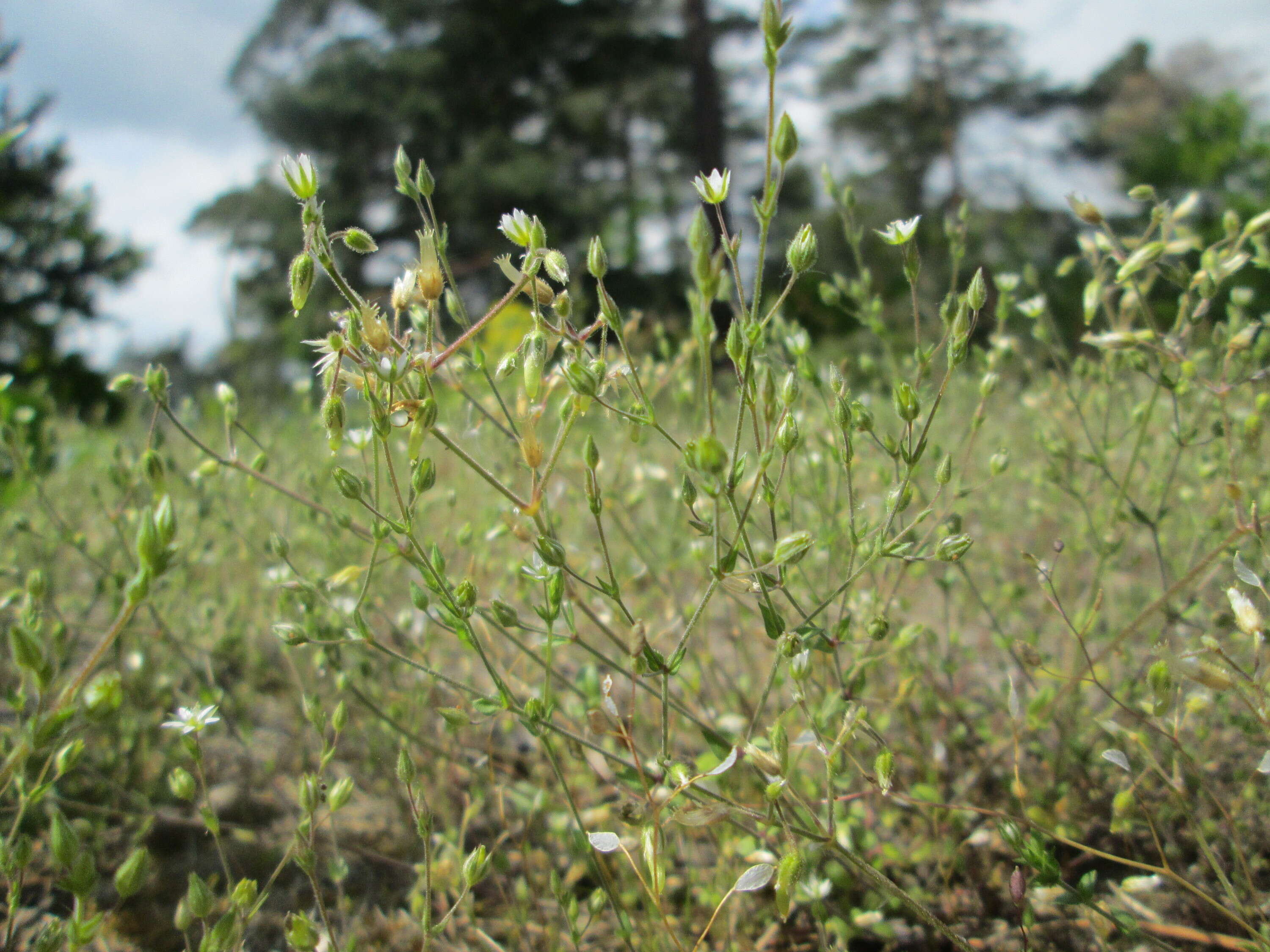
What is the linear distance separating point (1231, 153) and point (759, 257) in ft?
70.4

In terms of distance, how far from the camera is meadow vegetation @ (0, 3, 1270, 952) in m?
0.71

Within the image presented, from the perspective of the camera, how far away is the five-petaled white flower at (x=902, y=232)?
74cm

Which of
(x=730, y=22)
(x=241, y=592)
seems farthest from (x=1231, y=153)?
(x=241, y=592)

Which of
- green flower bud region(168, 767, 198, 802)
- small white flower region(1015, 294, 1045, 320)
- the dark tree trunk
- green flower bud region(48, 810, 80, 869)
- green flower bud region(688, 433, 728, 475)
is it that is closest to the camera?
green flower bud region(688, 433, 728, 475)

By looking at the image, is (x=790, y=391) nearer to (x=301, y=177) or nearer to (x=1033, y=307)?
(x=301, y=177)

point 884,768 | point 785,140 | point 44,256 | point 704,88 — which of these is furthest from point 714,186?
point 44,256

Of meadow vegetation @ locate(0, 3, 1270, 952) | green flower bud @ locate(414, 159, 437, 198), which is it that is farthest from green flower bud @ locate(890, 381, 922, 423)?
green flower bud @ locate(414, 159, 437, 198)

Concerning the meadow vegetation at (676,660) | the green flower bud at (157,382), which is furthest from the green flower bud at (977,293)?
the green flower bud at (157,382)

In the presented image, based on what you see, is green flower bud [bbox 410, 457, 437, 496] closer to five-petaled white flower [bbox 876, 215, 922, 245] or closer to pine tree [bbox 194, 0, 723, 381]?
five-petaled white flower [bbox 876, 215, 922, 245]

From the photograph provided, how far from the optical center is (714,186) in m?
0.70

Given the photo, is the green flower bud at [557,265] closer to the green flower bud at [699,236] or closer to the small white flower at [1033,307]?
the green flower bud at [699,236]

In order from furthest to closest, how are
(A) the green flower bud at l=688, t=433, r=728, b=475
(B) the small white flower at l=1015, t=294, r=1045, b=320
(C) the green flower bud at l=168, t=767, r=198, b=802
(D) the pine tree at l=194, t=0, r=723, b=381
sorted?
(D) the pine tree at l=194, t=0, r=723, b=381 → (B) the small white flower at l=1015, t=294, r=1045, b=320 → (C) the green flower bud at l=168, t=767, r=198, b=802 → (A) the green flower bud at l=688, t=433, r=728, b=475

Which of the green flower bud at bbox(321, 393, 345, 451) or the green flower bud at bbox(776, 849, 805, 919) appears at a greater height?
the green flower bud at bbox(321, 393, 345, 451)

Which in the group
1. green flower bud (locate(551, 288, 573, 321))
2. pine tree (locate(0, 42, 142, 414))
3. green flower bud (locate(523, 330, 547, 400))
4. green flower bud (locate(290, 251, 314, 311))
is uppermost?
green flower bud (locate(290, 251, 314, 311))
